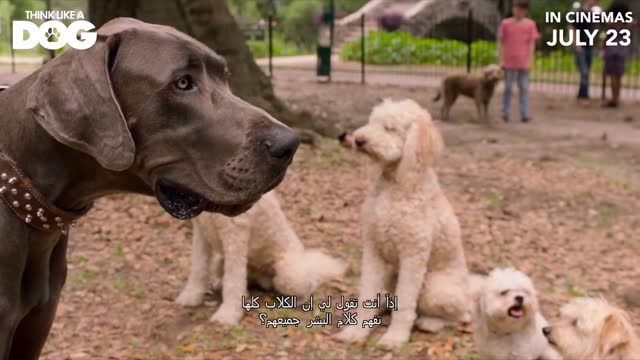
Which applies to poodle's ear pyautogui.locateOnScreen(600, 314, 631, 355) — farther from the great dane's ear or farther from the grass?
the grass

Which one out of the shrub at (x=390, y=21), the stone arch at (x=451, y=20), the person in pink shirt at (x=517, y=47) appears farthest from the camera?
the shrub at (x=390, y=21)

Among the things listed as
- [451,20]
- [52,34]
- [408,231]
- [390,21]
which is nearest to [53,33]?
[52,34]

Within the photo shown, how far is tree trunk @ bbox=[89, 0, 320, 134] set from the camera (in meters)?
8.49

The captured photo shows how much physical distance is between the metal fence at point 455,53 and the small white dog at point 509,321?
1413cm

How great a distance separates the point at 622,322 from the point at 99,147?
281 centimetres

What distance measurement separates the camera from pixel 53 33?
2621mm

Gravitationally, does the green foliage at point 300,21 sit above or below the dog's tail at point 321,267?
above

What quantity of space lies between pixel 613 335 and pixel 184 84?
8.58 feet

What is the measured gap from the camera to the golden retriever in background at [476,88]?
13716mm

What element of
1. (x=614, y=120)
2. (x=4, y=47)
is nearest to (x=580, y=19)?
(x=614, y=120)

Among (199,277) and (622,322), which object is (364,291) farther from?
(622,322)

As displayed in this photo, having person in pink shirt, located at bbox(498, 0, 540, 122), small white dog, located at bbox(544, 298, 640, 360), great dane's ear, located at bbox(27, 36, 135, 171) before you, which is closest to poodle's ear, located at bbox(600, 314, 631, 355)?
small white dog, located at bbox(544, 298, 640, 360)

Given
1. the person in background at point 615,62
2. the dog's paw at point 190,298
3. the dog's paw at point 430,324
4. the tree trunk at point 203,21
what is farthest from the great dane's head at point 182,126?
the person in background at point 615,62

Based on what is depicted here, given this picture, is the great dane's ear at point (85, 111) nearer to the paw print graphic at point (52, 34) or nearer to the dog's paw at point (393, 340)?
the paw print graphic at point (52, 34)
